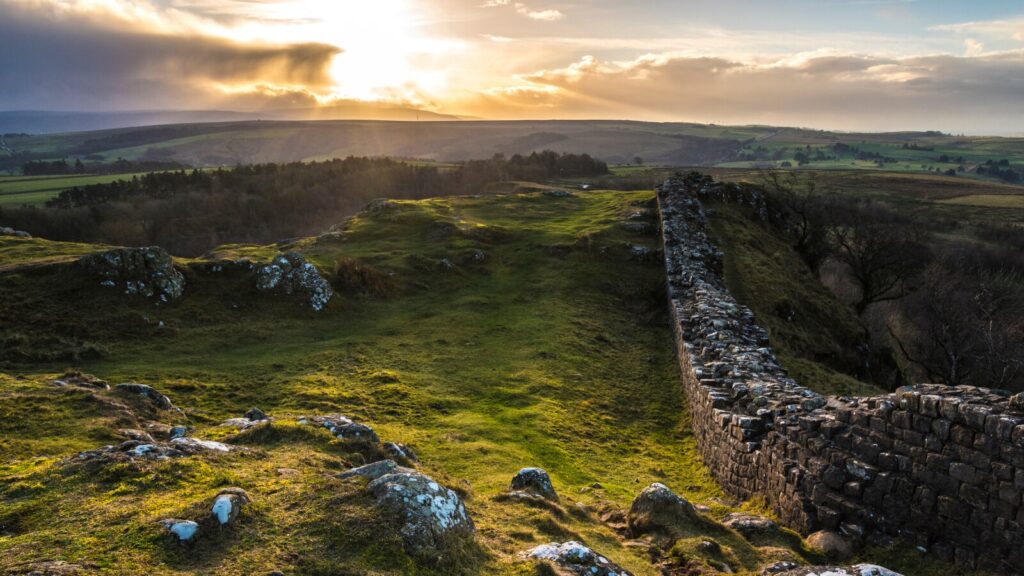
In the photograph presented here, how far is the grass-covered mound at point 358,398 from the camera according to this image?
7.70 metres

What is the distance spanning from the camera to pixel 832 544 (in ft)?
36.9

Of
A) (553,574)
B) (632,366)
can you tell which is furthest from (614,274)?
(553,574)

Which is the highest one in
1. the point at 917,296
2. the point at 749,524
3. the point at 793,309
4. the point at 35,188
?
the point at 35,188

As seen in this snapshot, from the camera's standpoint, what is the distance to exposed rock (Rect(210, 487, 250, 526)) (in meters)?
7.60

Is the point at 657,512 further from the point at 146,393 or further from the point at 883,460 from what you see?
the point at 146,393

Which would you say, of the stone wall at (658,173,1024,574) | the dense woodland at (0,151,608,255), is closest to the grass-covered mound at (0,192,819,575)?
the stone wall at (658,173,1024,574)

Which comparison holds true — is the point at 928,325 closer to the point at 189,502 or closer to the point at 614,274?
the point at 614,274

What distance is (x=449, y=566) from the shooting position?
296 inches

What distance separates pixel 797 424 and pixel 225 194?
9252 cm

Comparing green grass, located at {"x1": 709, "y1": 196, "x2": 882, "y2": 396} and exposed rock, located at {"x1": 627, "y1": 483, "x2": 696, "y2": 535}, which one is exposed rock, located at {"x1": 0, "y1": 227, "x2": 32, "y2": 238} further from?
green grass, located at {"x1": 709, "y1": 196, "x2": 882, "y2": 396}

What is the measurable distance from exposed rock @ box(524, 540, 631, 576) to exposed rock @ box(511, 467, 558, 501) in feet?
11.2

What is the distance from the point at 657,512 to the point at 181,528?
853 cm

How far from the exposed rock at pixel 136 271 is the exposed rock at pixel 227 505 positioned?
75.3ft

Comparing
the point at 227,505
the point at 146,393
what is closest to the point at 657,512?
the point at 227,505
